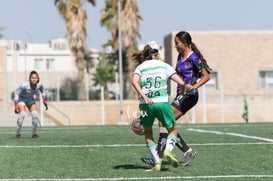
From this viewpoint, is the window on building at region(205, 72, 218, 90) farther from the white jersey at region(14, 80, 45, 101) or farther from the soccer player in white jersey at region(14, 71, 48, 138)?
the white jersey at region(14, 80, 45, 101)

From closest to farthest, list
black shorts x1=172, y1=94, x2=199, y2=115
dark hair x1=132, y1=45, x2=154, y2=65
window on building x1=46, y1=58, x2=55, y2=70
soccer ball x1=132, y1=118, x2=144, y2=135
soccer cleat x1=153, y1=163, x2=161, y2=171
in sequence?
soccer cleat x1=153, y1=163, x2=161, y2=171 → dark hair x1=132, y1=45, x2=154, y2=65 → soccer ball x1=132, y1=118, x2=144, y2=135 → black shorts x1=172, y1=94, x2=199, y2=115 → window on building x1=46, y1=58, x2=55, y2=70

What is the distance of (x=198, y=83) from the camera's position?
10797 mm

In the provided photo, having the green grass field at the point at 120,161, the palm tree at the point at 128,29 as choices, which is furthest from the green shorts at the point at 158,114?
the palm tree at the point at 128,29

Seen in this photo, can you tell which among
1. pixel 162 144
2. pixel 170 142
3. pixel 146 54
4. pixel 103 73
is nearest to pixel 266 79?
pixel 103 73

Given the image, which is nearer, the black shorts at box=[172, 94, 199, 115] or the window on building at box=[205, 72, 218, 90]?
the black shorts at box=[172, 94, 199, 115]

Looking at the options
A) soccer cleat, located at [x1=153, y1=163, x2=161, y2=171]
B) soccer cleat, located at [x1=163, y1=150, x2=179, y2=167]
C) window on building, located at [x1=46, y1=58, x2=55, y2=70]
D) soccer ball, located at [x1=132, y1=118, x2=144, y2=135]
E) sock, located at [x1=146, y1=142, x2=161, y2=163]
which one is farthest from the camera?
window on building, located at [x1=46, y1=58, x2=55, y2=70]

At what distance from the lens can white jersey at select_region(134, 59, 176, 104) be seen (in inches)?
398

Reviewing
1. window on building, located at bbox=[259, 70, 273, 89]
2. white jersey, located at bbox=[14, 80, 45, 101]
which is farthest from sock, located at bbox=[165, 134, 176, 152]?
window on building, located at bbox=[259, 70, 273, 89]

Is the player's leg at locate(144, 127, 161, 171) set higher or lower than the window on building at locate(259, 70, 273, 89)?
lower

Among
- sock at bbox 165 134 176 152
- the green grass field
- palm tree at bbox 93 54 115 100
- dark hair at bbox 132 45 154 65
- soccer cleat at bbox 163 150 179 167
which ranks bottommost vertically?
the green grass field

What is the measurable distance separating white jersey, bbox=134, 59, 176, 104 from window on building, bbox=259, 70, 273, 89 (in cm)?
4251

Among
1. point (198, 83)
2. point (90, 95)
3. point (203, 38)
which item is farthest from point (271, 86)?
point (198, 83)

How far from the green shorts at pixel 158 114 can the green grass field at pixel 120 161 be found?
1.99 ft

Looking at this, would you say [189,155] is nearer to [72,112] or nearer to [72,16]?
[72,112]
